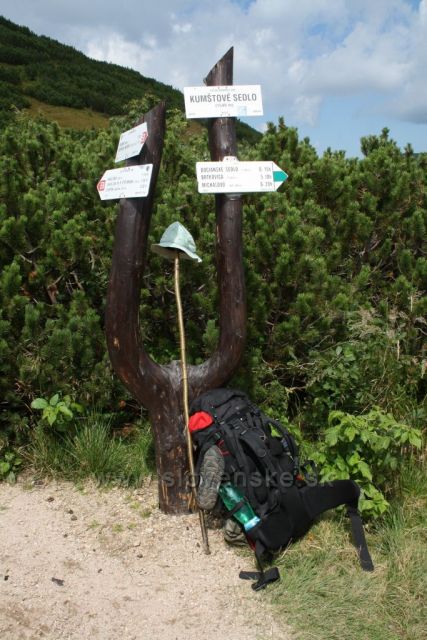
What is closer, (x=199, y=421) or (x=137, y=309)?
(x=199, y=421)

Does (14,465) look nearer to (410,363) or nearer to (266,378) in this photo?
(266,378)

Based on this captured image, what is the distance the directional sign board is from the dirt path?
1908 millimetres

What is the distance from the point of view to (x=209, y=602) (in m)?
2.84

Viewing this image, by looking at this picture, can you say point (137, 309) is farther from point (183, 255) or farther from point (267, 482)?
point (267, 482)

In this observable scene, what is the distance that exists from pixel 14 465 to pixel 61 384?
0.62 metres

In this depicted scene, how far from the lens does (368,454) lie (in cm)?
350

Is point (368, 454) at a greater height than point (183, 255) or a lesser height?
lesser

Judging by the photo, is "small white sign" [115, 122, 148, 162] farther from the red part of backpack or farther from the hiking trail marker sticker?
the red part of backpack

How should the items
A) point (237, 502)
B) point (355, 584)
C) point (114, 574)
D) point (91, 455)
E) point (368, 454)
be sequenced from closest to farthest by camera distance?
point (355, 584)
point (114, 574)
point (237, 502)
point (368, 454)
point (91, 455)

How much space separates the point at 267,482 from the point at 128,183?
5.78 ft

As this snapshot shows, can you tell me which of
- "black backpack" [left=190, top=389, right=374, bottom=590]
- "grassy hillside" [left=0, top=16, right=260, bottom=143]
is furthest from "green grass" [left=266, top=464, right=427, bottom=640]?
"grassy hillside" [left=0, top=16, right=260, bottom=143]

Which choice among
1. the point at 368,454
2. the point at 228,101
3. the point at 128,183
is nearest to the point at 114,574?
the point at 368,454

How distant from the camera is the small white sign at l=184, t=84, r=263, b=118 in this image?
11.1 ft

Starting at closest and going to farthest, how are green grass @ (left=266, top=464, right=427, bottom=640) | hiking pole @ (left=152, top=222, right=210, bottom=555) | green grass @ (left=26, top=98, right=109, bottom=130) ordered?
1. green grass @ (left=266, top=464, right=427, bottom=640)
2. hiking pole @ (left=152, top=222, right=210, bottom=555)
3. green grass @ (left=26, top=98, right=109, bottom=130)
